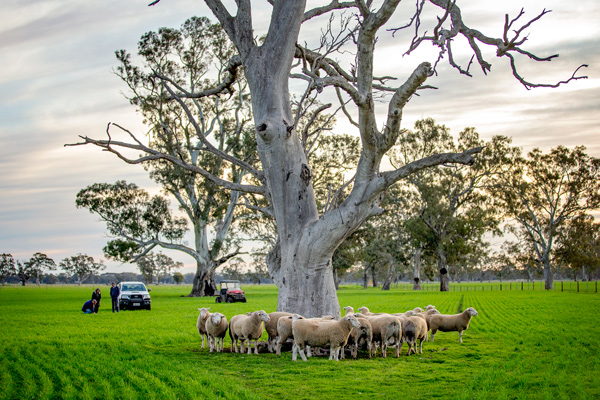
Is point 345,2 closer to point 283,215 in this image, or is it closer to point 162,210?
point 283,215

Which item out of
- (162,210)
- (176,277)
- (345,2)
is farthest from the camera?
(176,277)

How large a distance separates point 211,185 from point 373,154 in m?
31.5

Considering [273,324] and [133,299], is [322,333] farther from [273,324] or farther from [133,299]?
[133,299]

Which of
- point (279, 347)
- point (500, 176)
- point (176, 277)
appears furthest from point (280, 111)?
point (176, 277)

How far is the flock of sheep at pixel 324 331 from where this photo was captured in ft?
33.0

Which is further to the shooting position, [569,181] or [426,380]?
[569,181]

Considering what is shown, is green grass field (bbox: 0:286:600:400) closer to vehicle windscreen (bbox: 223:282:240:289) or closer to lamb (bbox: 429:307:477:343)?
lamb (bbox: 429:307:477:343)

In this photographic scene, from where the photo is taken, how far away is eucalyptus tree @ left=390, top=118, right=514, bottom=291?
157 feet

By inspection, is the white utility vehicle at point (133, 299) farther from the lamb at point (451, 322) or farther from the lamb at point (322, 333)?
A: the lamb at point (322, 333)

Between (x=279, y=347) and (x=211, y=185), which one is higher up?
(x=211, y=185)

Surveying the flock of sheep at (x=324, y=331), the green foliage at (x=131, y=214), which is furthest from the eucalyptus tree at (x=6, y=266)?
the flock of sheep at (x=324, y=331)

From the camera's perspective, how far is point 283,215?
12102 mm

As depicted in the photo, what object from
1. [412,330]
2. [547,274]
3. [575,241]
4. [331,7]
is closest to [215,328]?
[412,330]

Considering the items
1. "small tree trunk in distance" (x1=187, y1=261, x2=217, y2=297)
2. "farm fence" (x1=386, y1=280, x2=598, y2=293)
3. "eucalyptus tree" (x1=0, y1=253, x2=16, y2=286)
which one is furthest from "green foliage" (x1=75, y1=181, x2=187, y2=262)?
"eucalyptus tree" (x1=0, y1=253, x2=16, y2=286)
